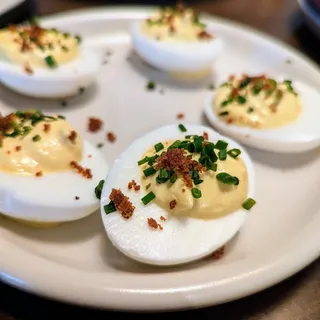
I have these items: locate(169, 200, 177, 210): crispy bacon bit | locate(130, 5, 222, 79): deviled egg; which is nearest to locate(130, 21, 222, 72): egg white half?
locate(130, 5, 222, 79): deviled egg

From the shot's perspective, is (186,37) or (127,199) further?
A: (186,37)

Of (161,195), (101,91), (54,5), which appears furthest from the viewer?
(54,5)

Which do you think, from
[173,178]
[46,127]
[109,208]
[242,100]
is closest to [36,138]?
[46,127]

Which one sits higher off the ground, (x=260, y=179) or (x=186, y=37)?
(x=186, y=37)

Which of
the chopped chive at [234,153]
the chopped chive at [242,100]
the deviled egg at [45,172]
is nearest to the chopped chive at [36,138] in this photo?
the deviled egg at [45,172]

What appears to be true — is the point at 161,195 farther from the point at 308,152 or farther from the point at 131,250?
the point at 308,152

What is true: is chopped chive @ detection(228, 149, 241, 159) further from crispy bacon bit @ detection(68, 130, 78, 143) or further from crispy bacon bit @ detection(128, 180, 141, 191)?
crispy bacon bit @ detection(68, 130, 78, 143)

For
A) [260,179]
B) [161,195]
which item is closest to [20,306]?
[161,195]
